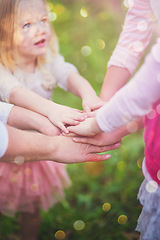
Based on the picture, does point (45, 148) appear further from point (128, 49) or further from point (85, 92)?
point (128, 49)

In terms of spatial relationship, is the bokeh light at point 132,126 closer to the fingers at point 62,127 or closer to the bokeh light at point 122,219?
the fingers at point 62,127

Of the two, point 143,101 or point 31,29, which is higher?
point 31,29

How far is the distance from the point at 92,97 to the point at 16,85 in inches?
13.3

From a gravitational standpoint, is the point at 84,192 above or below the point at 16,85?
below

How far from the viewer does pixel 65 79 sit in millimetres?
1435

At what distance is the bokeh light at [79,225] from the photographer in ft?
6.10

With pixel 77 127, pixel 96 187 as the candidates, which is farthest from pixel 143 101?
pixel 96 187

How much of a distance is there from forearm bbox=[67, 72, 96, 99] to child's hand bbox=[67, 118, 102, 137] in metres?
0.23

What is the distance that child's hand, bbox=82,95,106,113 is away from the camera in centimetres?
128

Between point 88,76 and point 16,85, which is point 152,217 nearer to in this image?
point 16,85

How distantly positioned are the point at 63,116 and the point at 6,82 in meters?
0.28

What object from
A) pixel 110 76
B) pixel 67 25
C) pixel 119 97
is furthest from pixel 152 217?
pixel 67 25

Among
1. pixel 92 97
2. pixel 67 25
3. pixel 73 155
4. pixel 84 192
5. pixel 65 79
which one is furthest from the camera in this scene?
pixel 67 25

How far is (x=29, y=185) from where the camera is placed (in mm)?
1521
